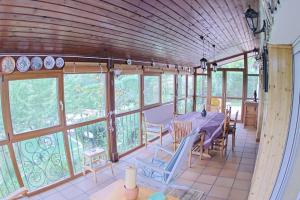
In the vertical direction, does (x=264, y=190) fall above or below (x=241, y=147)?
→ above

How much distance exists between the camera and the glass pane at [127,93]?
4930mm

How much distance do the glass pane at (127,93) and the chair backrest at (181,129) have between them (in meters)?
1.25

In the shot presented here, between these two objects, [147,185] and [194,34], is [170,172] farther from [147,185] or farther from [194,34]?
[194,34]

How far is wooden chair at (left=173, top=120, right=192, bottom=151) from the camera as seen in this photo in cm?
448

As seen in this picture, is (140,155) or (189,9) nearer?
(189,9)

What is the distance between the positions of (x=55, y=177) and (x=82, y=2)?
9.66ft

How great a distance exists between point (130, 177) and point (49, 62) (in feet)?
6.81

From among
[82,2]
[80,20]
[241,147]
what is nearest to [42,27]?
[80,20]

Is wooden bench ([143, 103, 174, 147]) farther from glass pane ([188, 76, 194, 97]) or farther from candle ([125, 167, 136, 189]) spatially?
candle ([125, 167, 136, 189])

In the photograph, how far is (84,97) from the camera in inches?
163

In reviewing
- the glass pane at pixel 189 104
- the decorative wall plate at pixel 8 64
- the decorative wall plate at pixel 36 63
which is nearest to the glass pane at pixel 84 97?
the decorative wall plate at pixel 36 63

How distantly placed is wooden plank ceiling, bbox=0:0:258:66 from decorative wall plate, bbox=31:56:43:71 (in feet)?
0.44

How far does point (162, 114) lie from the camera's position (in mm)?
6410

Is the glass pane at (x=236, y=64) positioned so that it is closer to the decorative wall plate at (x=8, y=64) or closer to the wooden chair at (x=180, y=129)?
the wooden chair at (x=180, y=129)
